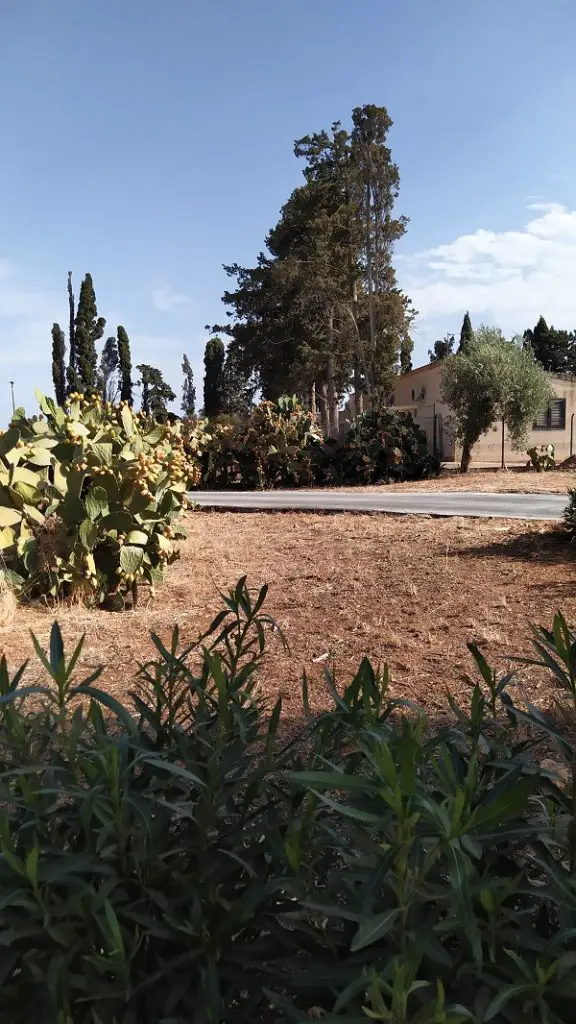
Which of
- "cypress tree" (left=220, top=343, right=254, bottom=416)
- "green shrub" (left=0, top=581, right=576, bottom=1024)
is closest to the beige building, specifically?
"cypress tree" (left=220, top=343, right=254, bottom=416)

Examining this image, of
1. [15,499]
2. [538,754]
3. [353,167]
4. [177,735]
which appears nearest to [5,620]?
[15,499]

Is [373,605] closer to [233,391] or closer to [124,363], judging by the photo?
[233,391]

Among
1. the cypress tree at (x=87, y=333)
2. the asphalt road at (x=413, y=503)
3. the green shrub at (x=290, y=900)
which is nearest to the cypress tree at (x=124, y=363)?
the cypress tree at (x=87, y=333)

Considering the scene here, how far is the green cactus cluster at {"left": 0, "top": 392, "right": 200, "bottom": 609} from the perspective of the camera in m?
5.43

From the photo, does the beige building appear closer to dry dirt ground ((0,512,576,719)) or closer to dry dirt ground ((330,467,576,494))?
dry dirt ground ((330,467,576,494))

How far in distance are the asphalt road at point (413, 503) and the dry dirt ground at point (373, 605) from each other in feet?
5.74

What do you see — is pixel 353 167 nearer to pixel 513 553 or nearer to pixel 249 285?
pixel 249 285

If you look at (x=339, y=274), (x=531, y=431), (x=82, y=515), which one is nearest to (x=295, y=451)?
(x=82, y=515)

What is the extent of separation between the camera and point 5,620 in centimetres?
500

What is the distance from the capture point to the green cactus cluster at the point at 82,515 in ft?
17.8

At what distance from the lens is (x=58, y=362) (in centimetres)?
5303

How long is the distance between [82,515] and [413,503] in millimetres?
7312

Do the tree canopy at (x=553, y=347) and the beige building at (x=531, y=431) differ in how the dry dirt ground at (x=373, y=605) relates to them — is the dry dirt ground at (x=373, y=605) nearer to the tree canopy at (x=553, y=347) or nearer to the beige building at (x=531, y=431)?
the beige building at (x=531, y=431)

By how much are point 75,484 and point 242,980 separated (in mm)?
4781
